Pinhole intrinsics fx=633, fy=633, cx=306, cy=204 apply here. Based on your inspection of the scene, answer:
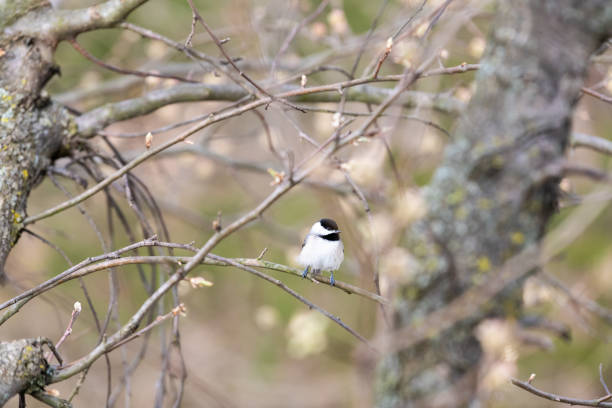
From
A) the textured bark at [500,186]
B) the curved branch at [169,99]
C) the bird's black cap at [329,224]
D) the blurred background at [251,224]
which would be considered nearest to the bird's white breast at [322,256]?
the bird's black cap at [329,224]

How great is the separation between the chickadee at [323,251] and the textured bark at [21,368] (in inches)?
61.8

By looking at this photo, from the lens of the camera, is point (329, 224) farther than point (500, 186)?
Yes

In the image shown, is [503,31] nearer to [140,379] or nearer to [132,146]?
[132,146]

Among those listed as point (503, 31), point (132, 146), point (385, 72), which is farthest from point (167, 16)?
point (503, 31)

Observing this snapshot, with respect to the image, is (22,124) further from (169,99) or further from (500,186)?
(500,186)

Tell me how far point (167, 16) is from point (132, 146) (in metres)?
2.01

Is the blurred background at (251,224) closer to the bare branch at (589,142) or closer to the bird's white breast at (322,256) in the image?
the bird's white breast at (322,256)

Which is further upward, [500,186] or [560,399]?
[500,186]

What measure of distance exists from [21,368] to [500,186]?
180cm

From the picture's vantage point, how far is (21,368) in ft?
6.74

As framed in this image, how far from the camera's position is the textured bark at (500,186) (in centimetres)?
232

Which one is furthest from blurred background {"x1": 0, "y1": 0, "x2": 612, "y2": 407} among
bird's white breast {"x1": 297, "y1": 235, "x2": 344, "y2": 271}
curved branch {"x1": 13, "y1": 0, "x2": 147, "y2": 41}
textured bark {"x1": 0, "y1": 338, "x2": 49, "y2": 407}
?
textured bark {"x1": 0, "y1": 338, "x2": 49, "y2": 407}

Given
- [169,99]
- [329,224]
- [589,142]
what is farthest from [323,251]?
[589,142]

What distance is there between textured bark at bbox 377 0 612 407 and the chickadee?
1077 millimetres
